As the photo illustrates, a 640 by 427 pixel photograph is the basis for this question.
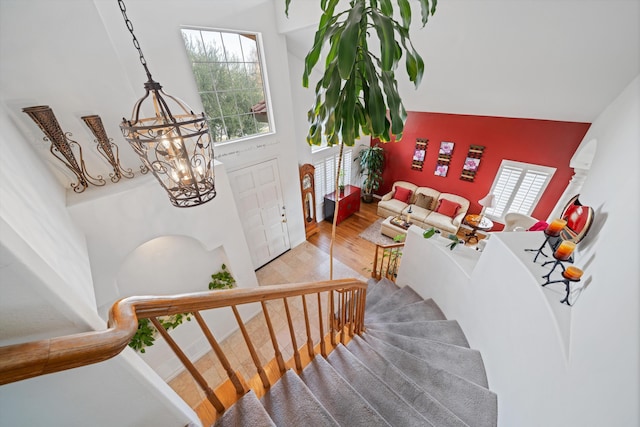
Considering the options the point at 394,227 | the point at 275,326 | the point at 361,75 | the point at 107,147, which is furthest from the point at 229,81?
the point at 394,227

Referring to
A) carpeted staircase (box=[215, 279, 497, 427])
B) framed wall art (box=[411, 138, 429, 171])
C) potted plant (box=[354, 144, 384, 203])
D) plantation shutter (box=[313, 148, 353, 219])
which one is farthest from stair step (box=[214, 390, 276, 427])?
framed wall art (box=[411, 138, 429, 171])

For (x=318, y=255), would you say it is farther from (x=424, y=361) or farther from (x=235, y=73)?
(x=235, y=73)

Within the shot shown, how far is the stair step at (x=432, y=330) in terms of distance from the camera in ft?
8.14

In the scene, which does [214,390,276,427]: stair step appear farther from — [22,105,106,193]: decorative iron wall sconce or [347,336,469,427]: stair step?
[22,105,106,193]: decorative iron wall sconce

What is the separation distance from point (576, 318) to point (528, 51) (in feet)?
9.72

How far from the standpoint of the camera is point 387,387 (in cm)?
164

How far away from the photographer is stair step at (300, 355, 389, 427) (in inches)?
52.7

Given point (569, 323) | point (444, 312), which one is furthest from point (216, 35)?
point (444, 312)

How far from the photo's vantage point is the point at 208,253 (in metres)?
3.14

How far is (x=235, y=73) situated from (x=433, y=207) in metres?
5.02

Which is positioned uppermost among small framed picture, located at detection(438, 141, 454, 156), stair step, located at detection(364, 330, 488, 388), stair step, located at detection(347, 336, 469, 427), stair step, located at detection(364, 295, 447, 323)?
small framed picture, located at detection(438, 141, 454, 156)

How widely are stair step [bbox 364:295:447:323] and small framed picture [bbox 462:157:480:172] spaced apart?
3386mm

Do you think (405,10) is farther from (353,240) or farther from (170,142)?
(353,240)

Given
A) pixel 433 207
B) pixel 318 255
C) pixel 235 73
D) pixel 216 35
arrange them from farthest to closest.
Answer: pixel 433 207 → pixel 318 255 → pixel 235 73 → pixel 216 35
